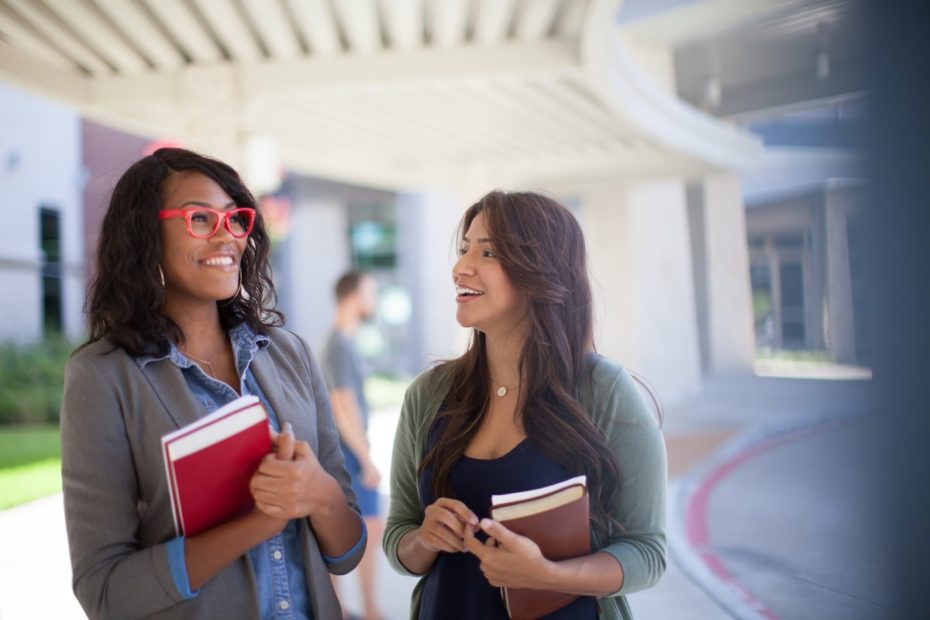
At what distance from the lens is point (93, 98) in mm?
7543

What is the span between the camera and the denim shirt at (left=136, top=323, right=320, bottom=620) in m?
1.80

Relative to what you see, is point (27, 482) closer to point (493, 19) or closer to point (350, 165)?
point (493, 19)

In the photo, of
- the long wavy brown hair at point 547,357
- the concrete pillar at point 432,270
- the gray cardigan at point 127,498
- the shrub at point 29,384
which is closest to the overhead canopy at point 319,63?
the shrub at point 29,384

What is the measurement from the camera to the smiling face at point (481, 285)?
7.10 feet

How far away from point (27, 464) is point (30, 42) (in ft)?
11.5

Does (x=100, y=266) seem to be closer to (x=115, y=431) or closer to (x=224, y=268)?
(x=224, y=268)

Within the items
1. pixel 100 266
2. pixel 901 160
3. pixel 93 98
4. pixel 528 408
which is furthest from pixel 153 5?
pixel 901 160

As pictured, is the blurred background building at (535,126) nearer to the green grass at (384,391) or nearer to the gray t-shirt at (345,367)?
the gray t-shirt at (345,367)

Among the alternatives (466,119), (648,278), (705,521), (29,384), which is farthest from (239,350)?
(648,278)

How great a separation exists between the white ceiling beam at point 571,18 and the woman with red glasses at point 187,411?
500 cm

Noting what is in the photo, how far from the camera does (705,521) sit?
786 cm

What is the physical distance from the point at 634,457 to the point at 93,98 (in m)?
7.25

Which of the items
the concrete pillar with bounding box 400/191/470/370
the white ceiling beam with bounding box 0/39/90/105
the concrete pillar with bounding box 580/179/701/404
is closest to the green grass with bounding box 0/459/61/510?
the white ceiling beam with bounding box 0/39/90/105

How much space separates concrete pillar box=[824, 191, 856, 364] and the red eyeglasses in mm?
1603
